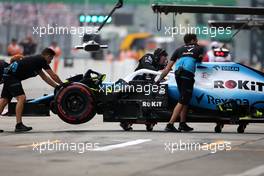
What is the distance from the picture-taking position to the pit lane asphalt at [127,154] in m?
10.8

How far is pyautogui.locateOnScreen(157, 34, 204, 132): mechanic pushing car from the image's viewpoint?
52.4 feet

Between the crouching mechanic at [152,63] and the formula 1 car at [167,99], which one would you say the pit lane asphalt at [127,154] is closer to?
the crouching mechanic at [152,63]

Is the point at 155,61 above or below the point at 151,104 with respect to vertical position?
above

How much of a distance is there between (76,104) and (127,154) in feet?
13.0

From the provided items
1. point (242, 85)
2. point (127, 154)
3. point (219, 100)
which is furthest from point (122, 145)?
point (242, 85)

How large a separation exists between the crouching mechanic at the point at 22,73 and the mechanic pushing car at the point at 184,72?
6.55 feet

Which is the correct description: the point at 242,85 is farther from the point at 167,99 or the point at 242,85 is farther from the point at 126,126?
the point at 126,126

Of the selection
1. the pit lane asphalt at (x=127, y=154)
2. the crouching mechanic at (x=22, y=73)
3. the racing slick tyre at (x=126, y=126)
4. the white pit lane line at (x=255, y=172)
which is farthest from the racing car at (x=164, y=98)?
the white pit lane line at (x=255, y=172)

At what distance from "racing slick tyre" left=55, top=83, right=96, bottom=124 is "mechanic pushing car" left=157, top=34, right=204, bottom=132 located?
4.30 feet

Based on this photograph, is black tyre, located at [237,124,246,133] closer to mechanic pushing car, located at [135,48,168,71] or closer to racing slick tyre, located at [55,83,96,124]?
mechanic pushing car, located at [135,48,168,71]

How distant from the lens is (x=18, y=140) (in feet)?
48.4

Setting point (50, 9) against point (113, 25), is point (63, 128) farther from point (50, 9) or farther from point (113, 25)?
point (113, 25)

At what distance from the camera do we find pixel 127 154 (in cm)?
1256

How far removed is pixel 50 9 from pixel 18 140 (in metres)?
60.9
